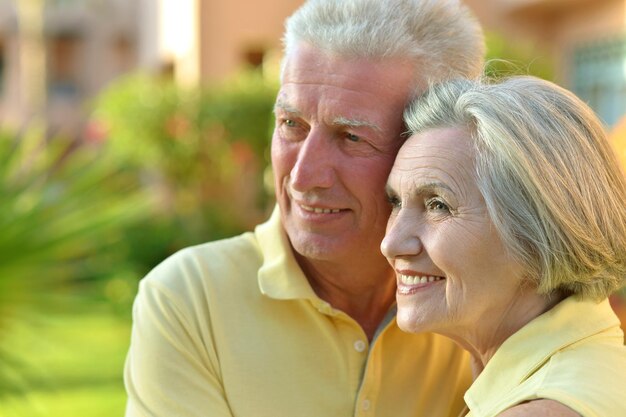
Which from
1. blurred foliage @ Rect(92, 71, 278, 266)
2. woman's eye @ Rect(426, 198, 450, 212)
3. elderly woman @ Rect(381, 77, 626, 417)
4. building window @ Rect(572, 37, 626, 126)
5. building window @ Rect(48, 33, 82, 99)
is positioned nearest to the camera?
elderly woman @ Rect(381, 77, 626, 417)

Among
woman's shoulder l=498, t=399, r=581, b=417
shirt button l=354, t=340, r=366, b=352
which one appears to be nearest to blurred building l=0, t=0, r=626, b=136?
shirt button l=354, t=340, r=366, b=352

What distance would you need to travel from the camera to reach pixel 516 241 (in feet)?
6.92

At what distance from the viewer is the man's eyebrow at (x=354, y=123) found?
248 centimetres

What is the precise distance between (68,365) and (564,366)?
8.95 metres

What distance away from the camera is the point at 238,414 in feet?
8.14

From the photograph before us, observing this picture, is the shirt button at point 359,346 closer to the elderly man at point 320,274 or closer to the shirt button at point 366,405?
the elderly man at point 320,274

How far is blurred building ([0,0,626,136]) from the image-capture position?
43.1 feet

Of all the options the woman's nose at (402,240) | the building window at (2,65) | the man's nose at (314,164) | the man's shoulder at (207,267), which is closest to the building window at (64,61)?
the building window at (2,65)

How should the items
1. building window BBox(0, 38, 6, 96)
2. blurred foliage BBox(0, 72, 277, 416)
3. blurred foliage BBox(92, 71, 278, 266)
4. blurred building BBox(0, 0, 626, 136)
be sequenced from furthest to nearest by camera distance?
building window BBox(0, 38, 6, 96) < blurred foliage BBox(92, 71, 278, 266) < blurred building BBox(0, 0, 626, 136) < blurred foliage BBox(0, 72, 277, 416)

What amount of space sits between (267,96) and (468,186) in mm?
11241

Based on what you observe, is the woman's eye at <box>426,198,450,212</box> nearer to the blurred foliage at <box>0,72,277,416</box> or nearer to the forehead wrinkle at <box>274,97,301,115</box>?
the forehead wrinkle at <box>274,97,301,115</box>

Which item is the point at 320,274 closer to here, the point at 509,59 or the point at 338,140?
the point at 338,140

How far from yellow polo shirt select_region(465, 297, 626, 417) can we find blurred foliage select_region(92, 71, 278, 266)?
1049cm

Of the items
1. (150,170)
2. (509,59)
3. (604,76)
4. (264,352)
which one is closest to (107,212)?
(509,59)
